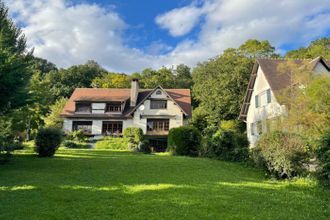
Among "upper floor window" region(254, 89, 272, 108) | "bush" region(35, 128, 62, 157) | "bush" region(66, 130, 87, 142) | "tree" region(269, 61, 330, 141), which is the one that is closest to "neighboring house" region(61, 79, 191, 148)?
"bush" region(66, 130, 87, 142)

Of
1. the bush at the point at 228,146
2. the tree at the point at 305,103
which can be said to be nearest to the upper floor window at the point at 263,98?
the tree at the point at 305,103

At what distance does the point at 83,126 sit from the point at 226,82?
2046 centimetres

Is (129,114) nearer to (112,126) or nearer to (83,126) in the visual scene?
(112,126)

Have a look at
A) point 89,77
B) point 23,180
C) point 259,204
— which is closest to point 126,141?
point 23,180

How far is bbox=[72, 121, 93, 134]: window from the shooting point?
41750mm

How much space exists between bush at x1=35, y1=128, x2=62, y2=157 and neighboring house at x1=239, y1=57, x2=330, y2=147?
1484cm

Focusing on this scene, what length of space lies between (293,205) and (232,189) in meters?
2.16

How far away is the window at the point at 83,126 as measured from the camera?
137ft

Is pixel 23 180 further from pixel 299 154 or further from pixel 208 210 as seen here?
pixel 299 154

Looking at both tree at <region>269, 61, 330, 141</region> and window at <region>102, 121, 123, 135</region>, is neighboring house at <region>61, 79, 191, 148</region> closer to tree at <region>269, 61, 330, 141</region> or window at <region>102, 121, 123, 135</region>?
window at <region>102, 121, 123, 135</region>

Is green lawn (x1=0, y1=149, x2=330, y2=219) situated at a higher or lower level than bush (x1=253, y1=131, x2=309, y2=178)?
lower

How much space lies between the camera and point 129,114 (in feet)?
136

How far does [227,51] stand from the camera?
50.1m

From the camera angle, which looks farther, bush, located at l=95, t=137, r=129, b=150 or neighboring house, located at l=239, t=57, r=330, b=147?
bush, located at l=95, t=137, r=129, b=150
